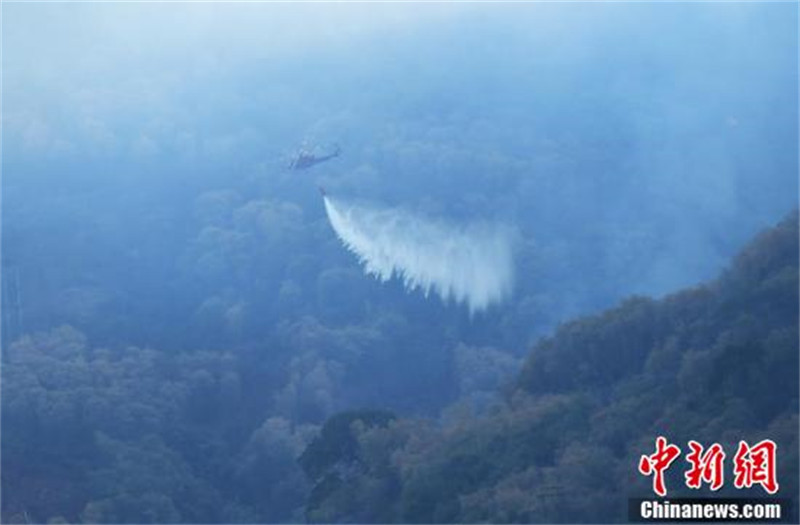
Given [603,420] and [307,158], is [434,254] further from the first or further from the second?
[603,420]

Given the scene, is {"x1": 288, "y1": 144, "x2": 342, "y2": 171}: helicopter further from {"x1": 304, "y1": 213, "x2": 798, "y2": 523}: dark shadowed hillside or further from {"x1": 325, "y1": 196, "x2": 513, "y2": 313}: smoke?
{"x1": 304, "y1": 213, "x2": 798, "y2": 523}: dark shadowed hillside

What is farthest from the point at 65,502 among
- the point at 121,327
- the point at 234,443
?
the point at 121,327

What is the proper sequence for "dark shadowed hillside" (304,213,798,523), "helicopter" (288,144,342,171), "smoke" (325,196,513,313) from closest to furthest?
1. "dark shadowed hillside" (304,213,798,523)
2. "smoke" (325,196,513,313)
3. "helicopter" (288,144,342,171)

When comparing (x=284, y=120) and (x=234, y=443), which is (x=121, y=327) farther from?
(x=284, y=120)

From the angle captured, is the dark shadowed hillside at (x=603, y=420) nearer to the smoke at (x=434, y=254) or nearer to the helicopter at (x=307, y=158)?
the smoke at (x=434, y=254)

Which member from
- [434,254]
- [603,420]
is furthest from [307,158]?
[603,420]
